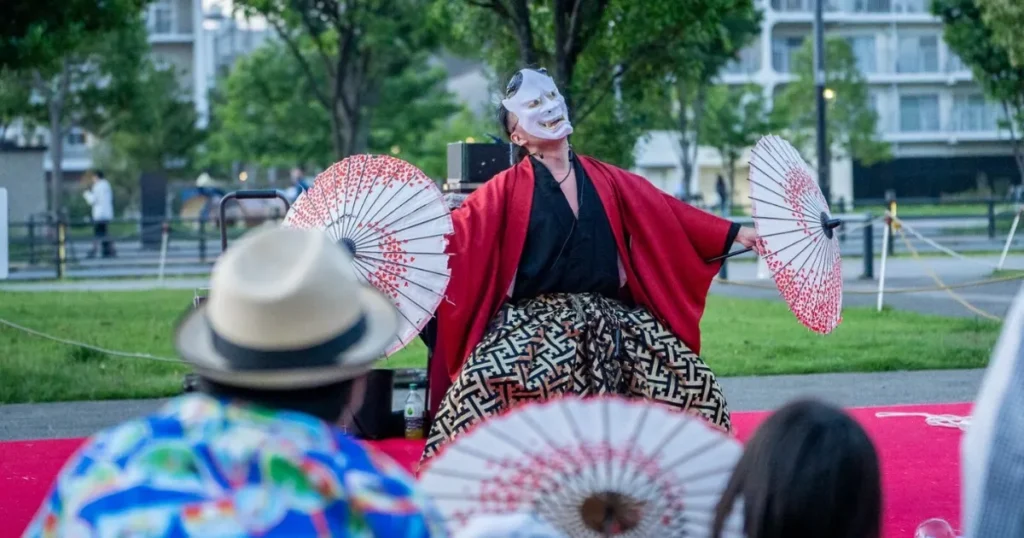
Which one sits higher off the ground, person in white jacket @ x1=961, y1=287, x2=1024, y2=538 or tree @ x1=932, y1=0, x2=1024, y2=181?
tree @ x1=932, y1=0, x2=1024, y2=181

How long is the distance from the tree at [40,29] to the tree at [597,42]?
10.6 ft

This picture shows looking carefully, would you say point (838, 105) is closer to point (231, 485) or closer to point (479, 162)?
point (479, 162)

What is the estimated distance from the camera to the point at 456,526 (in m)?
2.56

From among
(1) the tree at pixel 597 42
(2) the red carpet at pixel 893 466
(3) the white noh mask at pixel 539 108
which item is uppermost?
(1) the tree at pixel 597 42

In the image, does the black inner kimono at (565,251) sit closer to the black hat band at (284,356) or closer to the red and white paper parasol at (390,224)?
the red and white paper parasol at (390,224)

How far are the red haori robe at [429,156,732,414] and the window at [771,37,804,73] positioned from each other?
4345 centimetres

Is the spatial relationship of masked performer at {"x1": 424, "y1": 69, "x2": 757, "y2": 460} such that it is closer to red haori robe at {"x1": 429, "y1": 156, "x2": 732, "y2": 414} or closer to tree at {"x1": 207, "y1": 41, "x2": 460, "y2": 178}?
red haori robe at {"x1": 429, "y1": 156, "x2": 732, "y2": 414}

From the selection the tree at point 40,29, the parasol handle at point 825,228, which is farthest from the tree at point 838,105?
the parasol handle at point 825,228

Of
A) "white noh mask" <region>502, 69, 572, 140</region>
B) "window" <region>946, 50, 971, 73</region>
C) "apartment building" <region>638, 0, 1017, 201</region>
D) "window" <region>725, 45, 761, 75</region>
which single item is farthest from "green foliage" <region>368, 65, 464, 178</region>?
"white noh mask" <region>502, 69, 572, 140</region>

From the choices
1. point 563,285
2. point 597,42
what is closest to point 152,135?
point 597,42

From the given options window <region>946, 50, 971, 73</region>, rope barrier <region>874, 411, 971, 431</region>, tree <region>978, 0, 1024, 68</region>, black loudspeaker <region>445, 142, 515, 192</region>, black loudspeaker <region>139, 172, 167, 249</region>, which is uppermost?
window <region>946, 50, 971, 73</region>

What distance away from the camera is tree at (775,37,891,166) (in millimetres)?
40375

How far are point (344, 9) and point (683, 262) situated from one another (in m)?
17.9

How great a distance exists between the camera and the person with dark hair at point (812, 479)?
1.99 m
